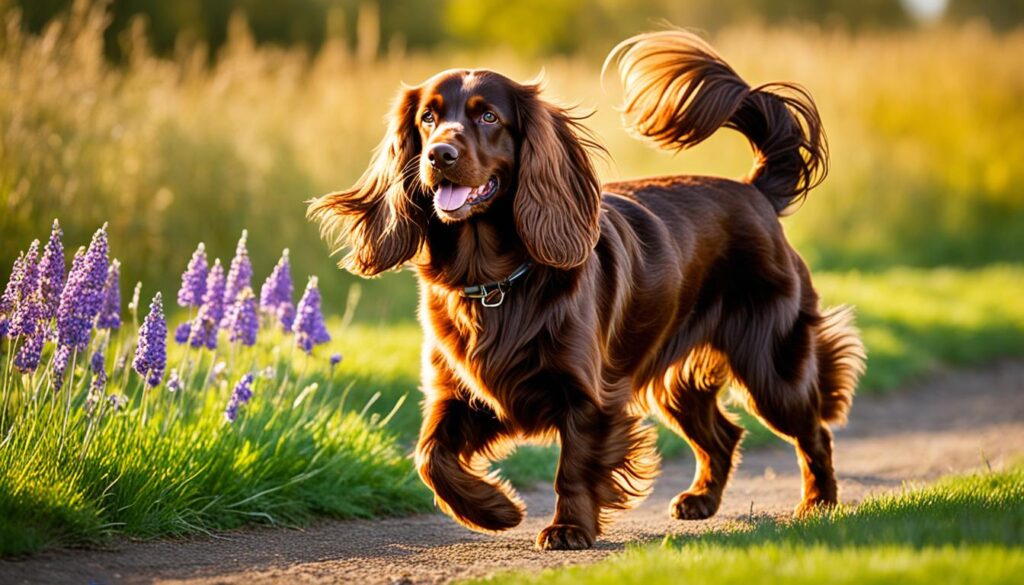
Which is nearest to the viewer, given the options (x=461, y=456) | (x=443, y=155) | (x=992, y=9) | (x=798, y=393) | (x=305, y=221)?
(x=443, y=155)

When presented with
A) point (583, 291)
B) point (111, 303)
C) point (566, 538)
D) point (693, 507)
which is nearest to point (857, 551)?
point (566, 538)

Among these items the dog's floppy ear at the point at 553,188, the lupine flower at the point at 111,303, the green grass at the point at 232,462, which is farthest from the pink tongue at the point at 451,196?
the lupine flower at the point at 111,303

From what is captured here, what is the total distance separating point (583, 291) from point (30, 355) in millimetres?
1844

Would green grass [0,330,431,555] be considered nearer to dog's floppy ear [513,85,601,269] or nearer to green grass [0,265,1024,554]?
green grass [0,265,1024,554]

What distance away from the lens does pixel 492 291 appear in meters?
4.21

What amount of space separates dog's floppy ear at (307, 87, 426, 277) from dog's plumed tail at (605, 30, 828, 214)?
1200mm

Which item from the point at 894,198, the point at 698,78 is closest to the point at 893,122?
the point at 894,198

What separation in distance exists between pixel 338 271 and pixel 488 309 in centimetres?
633

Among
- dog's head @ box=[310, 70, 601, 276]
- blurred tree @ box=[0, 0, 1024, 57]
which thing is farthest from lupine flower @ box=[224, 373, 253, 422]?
blurred tree @ box=[0, 0, 1024, 57]

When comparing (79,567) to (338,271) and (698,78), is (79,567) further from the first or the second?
(338,271)

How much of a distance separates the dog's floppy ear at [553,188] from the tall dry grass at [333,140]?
17 centimetres

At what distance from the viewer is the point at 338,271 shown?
10367 mm

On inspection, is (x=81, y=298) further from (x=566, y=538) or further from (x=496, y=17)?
(x=496, y=17)

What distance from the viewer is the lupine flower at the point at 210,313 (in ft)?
15.5
